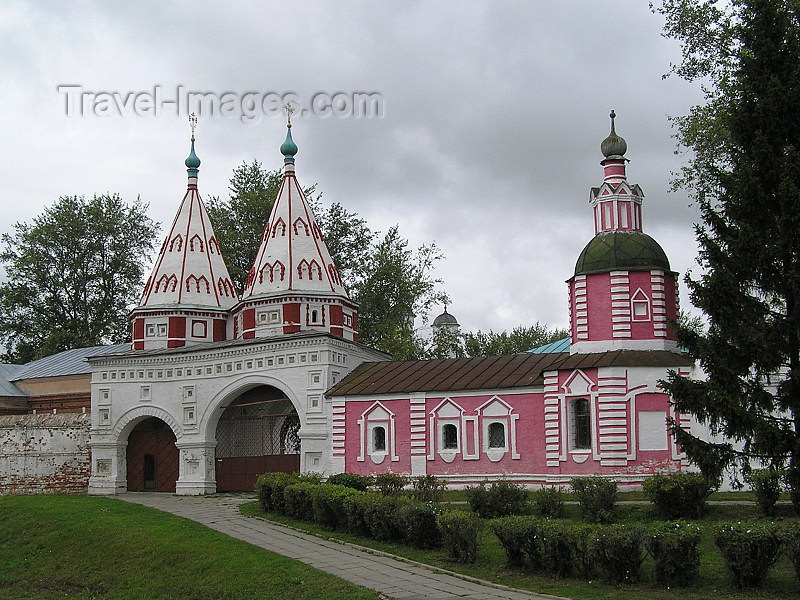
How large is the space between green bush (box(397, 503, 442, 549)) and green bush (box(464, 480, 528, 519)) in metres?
2.69

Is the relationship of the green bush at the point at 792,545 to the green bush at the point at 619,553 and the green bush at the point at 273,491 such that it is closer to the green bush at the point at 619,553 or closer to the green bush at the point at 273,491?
the green bush at the point at 619,553

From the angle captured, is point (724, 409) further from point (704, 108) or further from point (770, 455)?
point (704, 108)

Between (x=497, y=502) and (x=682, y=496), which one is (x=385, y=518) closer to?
(x=497, y=502)

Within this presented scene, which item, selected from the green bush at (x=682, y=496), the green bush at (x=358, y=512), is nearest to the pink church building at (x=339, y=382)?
the green bush at (x=682, y=496)

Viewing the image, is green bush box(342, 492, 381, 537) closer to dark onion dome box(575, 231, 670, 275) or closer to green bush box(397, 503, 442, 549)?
green bush box(397, 503, 442, 549)

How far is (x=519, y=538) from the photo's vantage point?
11.9 meters

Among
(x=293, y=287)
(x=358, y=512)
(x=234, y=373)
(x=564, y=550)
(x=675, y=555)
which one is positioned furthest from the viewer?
(x=293, y=287)

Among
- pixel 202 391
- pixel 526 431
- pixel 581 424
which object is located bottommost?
pixel 526 431

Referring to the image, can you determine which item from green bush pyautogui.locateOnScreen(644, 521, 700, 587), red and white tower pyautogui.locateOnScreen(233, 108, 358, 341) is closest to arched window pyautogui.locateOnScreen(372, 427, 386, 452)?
red and white tower pyautogui.locateOnScreen(233, 108, 358, 341)

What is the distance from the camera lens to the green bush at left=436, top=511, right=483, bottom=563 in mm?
12648

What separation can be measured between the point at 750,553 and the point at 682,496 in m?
5.59

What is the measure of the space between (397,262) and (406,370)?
1354 centimetres

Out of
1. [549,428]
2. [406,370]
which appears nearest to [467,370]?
[406,370]

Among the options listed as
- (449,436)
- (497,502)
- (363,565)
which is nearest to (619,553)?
(363,565)
